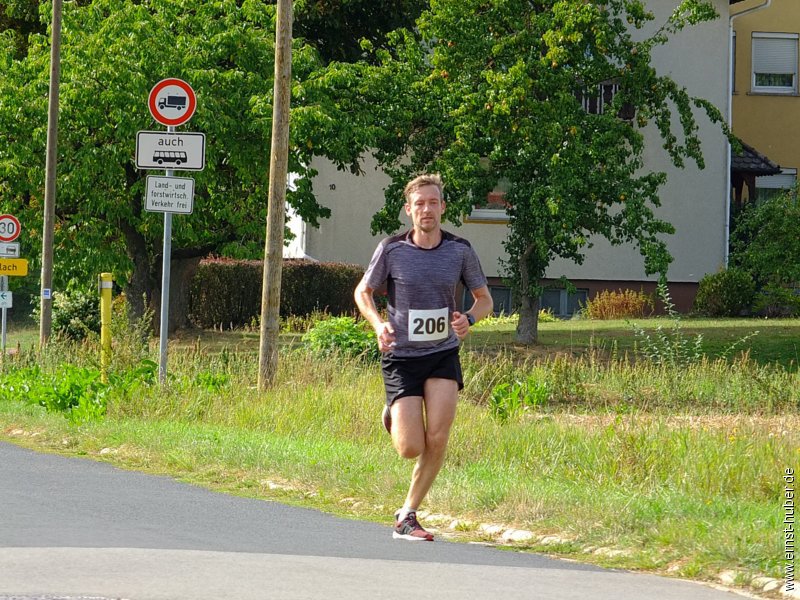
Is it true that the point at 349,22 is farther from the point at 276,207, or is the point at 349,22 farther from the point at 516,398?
the point at 516,398

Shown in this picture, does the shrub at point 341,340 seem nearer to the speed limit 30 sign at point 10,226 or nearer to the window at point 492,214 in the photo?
the speed limit 30 sign at point 10,226

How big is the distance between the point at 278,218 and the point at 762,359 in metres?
10.9

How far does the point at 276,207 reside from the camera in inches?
648

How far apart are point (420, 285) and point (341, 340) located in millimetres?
12210

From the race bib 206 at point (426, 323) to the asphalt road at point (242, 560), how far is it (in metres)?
1.21

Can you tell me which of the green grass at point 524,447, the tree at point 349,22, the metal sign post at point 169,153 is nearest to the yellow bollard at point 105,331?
the green grass at point 524,447

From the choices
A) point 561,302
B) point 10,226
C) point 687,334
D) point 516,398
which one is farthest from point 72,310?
point 516,398

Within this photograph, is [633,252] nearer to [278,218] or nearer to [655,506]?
[278,218]

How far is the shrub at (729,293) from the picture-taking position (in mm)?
32969

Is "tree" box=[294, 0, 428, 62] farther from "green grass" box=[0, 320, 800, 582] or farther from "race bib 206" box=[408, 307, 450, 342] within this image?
"race bib 206" box=[408, 307, 450, 342]

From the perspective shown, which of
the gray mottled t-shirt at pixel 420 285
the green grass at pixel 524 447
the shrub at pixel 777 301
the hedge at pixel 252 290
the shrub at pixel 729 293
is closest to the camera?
the gray mottled t-shirt at pixel 420 285

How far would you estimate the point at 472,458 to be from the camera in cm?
1171

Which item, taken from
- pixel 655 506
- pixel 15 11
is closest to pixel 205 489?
pixel 655 506

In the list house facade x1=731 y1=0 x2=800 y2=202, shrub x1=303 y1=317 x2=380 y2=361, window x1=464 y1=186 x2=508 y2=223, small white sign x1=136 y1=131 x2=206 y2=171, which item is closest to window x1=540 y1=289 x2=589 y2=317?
window x1=464 y1=186 x2=508 y2=223
